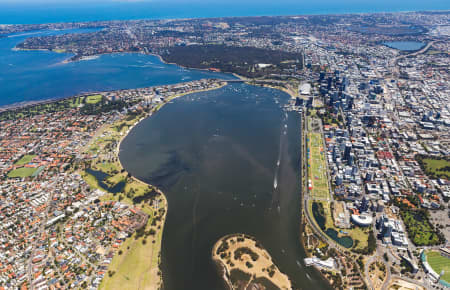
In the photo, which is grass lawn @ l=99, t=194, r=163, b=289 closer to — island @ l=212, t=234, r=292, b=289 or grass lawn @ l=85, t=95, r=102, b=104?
island @ l=212, t=234, r=292, b=289

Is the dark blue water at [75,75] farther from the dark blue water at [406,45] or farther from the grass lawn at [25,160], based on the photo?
the dark blue water at [406,45]

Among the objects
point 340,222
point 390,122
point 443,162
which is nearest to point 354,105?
point 390,122

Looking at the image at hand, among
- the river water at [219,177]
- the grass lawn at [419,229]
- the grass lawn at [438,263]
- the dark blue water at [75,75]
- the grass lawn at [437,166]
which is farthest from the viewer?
the dark blue water at [75,75]

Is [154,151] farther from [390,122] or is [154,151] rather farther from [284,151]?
[390,122]

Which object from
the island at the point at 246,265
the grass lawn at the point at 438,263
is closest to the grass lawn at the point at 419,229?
the grass lawn at the point at 438,263

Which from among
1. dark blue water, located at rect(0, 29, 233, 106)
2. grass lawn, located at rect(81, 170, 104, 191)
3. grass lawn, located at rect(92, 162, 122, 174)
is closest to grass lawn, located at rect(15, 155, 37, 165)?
grass lawn, located at rect(81, 170, 104, 191)

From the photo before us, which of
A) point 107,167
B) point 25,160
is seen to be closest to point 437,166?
point 107,167

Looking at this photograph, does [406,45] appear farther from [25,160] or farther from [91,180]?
[25,160]
